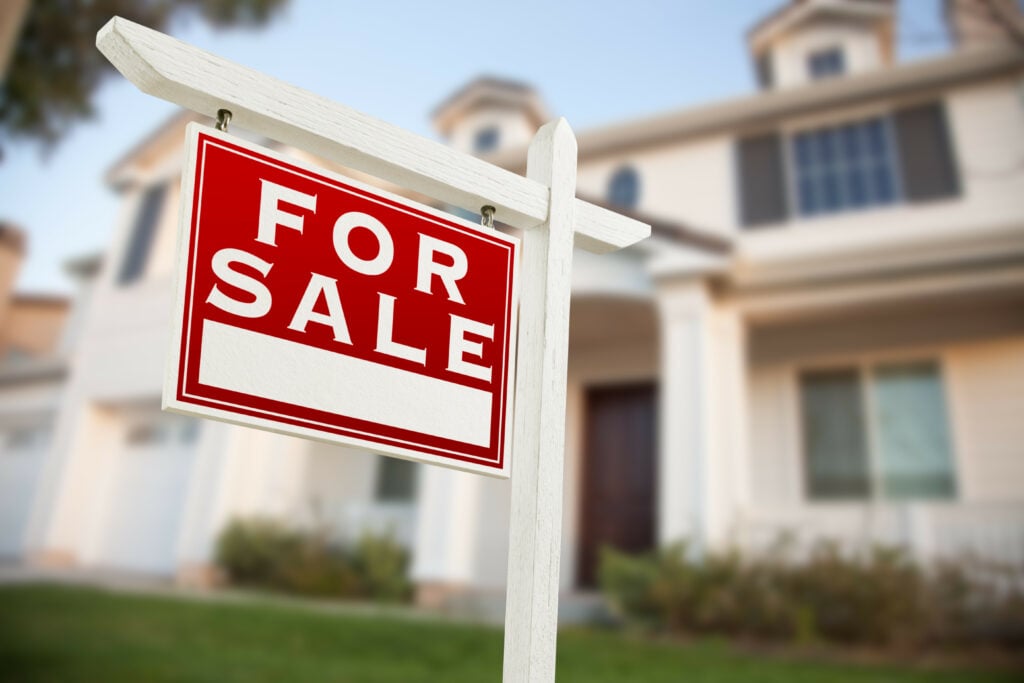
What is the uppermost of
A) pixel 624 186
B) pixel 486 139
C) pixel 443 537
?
pixel 486 139

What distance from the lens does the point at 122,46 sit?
1.29m

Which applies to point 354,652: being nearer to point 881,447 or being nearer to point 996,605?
point 996,605

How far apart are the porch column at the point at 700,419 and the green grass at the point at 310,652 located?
1.62m

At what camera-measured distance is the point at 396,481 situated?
12.3 meters

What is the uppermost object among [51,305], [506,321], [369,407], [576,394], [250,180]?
[51,305]

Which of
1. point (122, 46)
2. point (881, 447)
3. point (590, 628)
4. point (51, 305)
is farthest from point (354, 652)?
point (51, 305)

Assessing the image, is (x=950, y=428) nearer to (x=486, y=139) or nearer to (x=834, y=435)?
(x=834, y=435)

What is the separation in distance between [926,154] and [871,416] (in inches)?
129

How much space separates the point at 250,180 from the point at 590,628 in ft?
24.3

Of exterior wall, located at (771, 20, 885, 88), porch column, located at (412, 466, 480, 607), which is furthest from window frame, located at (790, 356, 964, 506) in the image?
exterior wall, located at (771, 20, 885, 88)

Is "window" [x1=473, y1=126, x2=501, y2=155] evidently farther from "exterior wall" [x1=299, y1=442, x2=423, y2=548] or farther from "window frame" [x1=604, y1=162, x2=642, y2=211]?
"exterior wall" [x1=299, y1=442, x2=423, y2=548]

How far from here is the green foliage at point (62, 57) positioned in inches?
278

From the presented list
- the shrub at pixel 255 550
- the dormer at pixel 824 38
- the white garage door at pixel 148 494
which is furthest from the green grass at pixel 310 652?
the dormer at pixel 824 38

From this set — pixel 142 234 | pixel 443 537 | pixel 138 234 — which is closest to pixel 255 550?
pixel 443 537
